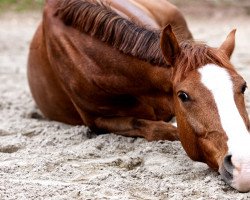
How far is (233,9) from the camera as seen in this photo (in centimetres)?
1146

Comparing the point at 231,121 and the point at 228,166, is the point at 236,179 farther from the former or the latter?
the point at 231,121

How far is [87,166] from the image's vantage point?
4.14m

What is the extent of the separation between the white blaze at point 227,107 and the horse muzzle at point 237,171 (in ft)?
0.10

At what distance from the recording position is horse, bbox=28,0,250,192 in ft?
12.1

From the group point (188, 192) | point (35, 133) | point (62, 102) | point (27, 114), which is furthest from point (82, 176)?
point (27, 114)

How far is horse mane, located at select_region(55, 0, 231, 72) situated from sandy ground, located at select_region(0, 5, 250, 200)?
1.84 feet

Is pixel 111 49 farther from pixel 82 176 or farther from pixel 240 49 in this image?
pixel 240 49

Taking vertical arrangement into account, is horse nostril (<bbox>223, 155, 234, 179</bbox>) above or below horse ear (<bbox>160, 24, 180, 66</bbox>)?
below

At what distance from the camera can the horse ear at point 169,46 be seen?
400 cm

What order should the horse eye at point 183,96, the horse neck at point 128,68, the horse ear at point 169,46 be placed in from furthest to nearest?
the horse neck at point 128,68 → the horse ear at point 169,46 → the horse eye at point 183,96

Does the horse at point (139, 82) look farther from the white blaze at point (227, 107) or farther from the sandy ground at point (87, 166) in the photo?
the sandy ground at point (87, 166)

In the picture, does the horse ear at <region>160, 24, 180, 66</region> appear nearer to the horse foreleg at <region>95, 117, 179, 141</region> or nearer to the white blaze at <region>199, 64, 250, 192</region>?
the white blaze at <region>199, 64, 250, 192</region>

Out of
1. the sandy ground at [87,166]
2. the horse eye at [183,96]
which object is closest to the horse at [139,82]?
the horse eye at [183,96]

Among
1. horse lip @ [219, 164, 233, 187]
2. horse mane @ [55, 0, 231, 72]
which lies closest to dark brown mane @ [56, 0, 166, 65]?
horse mane @ [55, 0, 231, 72]
